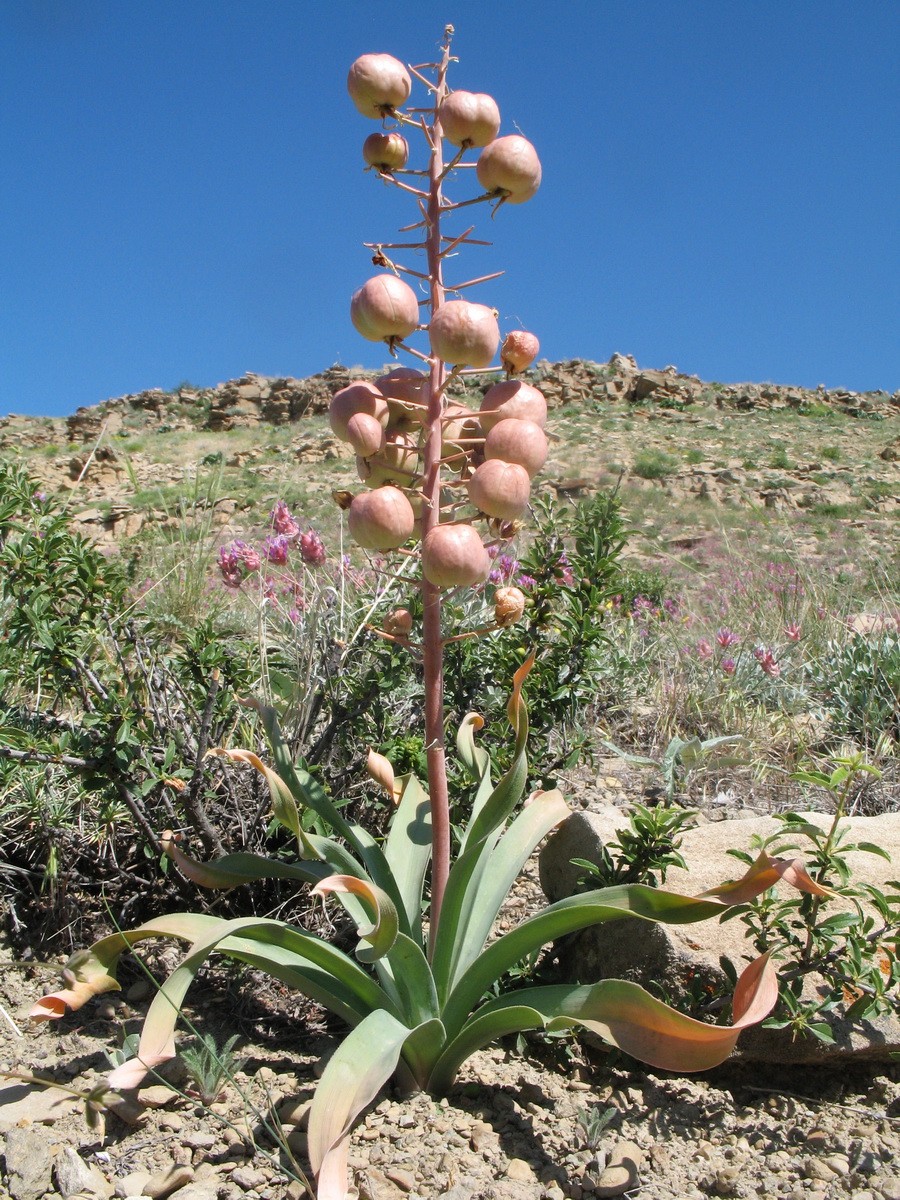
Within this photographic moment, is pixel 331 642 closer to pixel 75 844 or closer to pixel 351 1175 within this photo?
pixel 75 844

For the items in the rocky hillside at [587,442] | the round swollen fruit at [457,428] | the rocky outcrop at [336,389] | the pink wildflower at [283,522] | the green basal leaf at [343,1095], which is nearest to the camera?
the green basal leaf at [343,1095]

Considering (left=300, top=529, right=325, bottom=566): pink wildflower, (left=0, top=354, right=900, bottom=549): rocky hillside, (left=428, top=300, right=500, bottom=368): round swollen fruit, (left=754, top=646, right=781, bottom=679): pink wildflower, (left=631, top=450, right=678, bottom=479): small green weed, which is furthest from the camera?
(left=631, top=450, right=678, bottom=479): small green weed

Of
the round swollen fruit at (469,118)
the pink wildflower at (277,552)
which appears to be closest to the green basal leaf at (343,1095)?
the round swollen fruit at (469,118)

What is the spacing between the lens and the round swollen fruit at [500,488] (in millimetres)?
1438

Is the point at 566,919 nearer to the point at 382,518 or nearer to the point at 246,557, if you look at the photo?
the point at 382,518

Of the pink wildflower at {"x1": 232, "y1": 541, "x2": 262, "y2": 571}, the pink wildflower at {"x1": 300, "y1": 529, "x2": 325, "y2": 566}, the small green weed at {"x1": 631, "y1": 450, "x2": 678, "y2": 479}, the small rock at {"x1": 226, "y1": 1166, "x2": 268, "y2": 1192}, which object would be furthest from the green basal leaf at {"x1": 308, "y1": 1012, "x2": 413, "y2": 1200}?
the small green weed at {"x1": 631, "y1": 450, "x2": 678, "y2": 479}

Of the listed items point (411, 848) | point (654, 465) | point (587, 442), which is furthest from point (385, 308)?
point (587, 442)

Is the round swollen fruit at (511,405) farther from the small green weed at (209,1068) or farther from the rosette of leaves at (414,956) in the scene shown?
the small green weed at (209,1068)

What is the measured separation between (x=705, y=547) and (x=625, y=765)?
11.6 metres

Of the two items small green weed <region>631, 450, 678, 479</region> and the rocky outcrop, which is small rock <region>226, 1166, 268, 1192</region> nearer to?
small green weed <region>631, 450, 678, 479</region>

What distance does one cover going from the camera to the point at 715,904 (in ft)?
4.89

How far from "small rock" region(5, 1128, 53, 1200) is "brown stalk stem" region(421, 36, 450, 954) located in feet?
2.58

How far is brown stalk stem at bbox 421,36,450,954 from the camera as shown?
1.60 m

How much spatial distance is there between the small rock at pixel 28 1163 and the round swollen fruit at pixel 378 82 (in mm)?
2078
